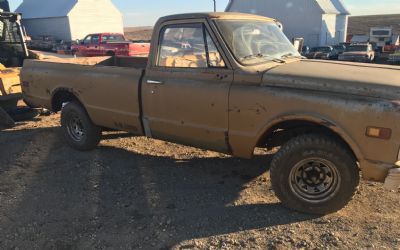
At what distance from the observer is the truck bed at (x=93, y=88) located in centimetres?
530

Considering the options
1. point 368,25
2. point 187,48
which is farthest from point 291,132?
point 368,25

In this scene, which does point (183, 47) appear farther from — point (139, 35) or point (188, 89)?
point (139, 35)

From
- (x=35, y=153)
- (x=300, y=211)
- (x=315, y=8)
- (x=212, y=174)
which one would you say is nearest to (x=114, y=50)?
(x=35, y=153)

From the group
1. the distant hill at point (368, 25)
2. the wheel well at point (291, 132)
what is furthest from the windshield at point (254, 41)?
the distant hill at point (368, 25)

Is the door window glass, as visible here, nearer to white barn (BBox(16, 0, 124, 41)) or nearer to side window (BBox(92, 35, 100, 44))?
side window (BBox(92, 35, 100, 44))

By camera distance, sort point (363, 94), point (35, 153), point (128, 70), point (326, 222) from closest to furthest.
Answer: point (363, 94), point (326, 222), point (128, 70), point (35, 153)

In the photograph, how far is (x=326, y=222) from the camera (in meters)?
3.96

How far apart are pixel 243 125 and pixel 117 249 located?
177 centimetres

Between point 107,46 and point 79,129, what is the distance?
17.0m

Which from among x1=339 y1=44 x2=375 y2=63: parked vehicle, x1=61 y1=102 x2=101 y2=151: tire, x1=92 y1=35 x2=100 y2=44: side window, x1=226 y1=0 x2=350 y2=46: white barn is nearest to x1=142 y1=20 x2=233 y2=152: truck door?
x1=61 y1=102 x2=101 y2=151: tire

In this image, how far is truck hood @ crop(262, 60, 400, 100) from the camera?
3.60 metres

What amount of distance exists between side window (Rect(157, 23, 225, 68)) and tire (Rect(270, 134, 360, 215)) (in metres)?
1.24

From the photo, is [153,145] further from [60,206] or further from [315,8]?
[315,8]

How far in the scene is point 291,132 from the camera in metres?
4.42
